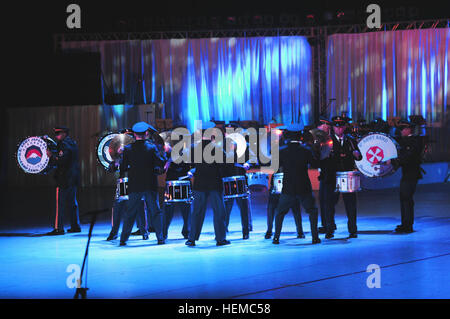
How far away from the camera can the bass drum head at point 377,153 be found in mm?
11477

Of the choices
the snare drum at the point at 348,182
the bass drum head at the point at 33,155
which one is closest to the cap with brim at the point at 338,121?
the snare drum at the point at 348,182

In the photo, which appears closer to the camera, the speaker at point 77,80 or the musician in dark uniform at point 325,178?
the musician in dark uniform at point 325,178

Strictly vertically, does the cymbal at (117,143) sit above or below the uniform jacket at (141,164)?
above

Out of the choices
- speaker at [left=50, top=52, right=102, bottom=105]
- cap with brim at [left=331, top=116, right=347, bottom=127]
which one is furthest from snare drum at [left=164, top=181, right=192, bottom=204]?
speaker at [left=50, top=52, right=102, bottom=105]

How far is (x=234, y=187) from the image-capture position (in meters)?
10.4

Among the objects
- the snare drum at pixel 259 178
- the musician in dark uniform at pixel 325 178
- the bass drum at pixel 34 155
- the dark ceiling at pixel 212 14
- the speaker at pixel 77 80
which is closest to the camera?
the musician in dark uniform at pixel 325 178

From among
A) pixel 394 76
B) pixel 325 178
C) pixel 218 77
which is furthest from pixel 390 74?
pixel 325 178

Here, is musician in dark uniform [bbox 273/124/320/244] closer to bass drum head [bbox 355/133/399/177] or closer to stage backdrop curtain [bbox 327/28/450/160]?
bass drum head [bbox 355/133/399/177]

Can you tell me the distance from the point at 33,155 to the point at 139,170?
3.05m

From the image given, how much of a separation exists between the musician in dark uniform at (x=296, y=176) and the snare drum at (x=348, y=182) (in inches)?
27.6

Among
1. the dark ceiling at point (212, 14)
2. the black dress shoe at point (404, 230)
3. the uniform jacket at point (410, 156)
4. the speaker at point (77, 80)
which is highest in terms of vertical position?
the dark ceiling at point (212, 14)

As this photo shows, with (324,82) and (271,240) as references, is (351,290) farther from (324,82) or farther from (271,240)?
(324,82)

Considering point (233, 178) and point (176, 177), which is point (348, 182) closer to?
point (233, 178)

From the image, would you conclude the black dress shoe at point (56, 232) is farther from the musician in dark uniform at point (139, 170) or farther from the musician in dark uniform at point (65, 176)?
the musician in dark uniform at point (139, 170)
